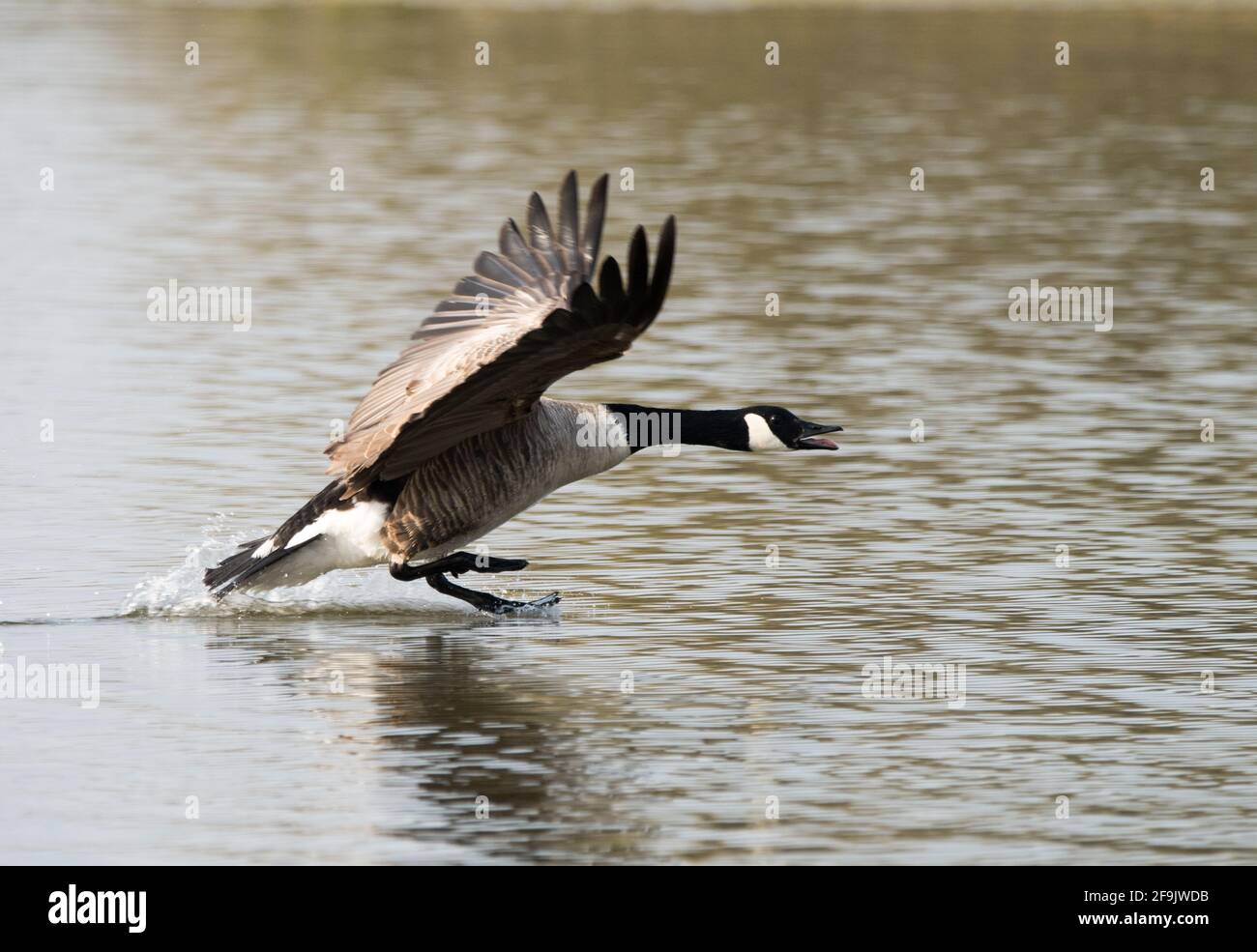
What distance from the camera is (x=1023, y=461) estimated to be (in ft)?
51.5

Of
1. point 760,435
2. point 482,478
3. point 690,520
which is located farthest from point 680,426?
point 690,520

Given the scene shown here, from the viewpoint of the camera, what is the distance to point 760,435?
12.0 metres

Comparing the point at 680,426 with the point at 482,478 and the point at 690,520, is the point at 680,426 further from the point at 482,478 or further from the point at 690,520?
the point at 690,520

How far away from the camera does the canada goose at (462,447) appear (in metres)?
10.9

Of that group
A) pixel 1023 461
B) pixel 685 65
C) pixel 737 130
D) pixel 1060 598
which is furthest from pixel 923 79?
pixel 1060 598

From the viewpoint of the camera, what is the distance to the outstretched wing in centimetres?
955

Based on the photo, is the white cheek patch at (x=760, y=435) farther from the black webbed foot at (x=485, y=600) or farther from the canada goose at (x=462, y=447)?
the black webbed foot at (x=485, y=600)

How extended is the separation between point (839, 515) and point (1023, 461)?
2007mm

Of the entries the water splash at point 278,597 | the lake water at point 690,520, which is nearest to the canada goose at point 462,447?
the water splash at point 278,597

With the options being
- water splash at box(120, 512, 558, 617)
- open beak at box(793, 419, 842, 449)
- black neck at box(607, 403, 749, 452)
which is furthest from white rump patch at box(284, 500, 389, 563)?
open beak at box(793, 419, 842, 449)

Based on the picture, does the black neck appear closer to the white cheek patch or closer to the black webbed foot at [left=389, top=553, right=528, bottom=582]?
the white cheek patch

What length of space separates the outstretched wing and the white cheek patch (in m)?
1.41

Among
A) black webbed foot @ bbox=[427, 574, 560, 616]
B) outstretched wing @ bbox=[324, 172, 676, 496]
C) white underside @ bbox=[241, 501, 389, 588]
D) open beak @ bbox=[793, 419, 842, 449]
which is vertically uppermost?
outstretched wing @ bbox=[324, 172, 676, 496]

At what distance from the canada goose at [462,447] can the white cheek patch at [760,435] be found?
1.07 ft
